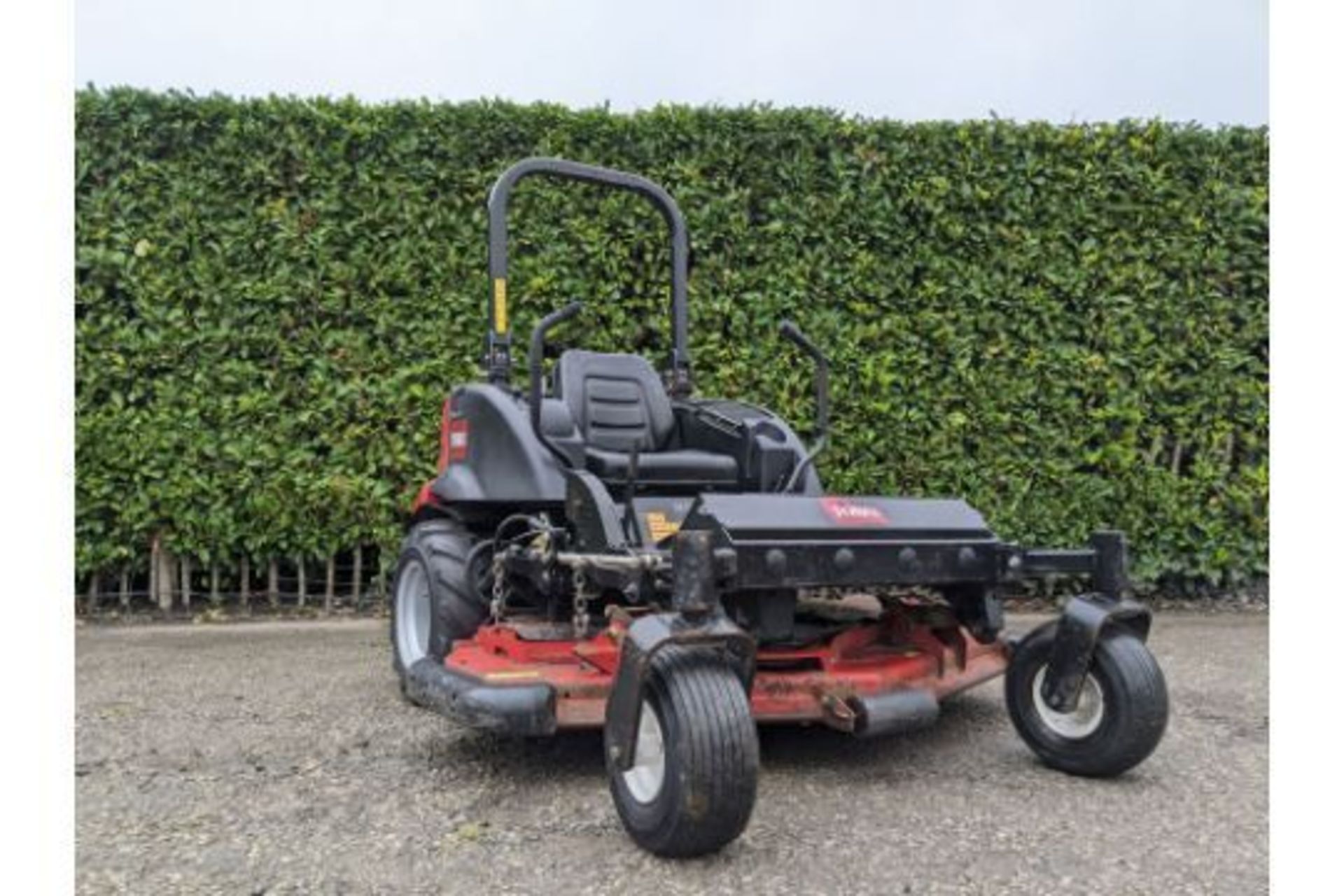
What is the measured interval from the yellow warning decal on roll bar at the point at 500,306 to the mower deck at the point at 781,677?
1.31 meters

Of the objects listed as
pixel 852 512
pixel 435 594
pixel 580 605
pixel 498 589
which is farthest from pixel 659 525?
pixel 435 594

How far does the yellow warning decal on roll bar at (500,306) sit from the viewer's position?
439cm

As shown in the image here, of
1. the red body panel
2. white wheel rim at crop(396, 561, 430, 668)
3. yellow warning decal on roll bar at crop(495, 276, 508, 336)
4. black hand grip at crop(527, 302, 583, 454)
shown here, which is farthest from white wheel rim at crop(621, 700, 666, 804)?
yellow warning decal on roll bar at crop(495, 276, 508, 336)

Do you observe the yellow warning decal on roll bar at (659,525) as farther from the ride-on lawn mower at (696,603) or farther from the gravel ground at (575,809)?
the gravel ground at (575,809)

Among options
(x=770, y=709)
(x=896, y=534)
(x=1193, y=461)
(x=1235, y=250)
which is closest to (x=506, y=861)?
(x=770, y=709)

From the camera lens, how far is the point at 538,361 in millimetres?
3809

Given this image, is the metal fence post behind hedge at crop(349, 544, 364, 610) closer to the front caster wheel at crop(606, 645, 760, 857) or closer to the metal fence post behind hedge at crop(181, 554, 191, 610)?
the metal fence post behind hedge at crop(181, 554, 191, 610)

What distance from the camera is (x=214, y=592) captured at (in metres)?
6.29

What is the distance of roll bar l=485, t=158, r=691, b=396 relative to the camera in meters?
4.39

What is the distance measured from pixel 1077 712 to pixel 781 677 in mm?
924

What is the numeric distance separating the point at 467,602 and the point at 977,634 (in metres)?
1.79

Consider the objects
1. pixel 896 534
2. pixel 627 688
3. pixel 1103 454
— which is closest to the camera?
pixel 627 688

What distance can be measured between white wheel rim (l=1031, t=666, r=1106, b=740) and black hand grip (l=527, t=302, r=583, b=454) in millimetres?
1821

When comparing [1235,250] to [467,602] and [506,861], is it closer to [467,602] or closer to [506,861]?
[467,602]
